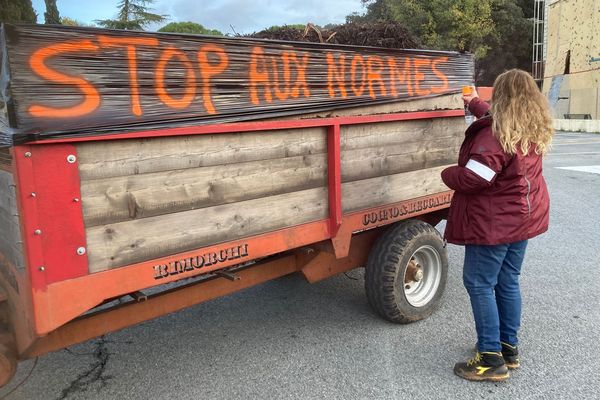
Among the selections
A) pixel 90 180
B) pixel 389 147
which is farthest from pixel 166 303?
pixel 389 147

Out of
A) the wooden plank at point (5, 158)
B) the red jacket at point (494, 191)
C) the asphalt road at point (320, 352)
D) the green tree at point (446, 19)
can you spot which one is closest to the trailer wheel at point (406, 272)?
the asphalt road at point (320, 352)

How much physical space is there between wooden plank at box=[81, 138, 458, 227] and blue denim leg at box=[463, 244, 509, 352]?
853 mm

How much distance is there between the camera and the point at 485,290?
313 centimetres

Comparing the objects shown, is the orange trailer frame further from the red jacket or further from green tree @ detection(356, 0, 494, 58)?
green tree @ detection(356, 0, 494, 58)

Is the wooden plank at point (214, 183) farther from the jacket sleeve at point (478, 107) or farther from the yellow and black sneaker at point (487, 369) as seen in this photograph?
the yellow and black sneaker at point (487, 369)

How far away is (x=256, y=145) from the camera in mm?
2770

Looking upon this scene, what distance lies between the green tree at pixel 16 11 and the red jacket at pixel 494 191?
10776mm

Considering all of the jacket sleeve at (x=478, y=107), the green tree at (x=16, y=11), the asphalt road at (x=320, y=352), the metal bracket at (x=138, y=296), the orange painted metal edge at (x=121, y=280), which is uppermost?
the green tree at (x=16, y=11)

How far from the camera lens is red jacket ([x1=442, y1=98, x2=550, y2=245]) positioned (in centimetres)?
294

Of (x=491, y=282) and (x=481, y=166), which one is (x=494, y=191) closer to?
(x=481, y=166)

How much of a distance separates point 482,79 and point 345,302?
129ft

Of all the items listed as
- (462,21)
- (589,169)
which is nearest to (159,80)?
(589,169)

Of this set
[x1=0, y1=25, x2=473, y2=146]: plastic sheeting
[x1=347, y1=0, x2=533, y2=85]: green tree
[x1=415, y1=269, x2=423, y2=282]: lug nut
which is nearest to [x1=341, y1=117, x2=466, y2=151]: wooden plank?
[x1=0, y1=25, x2=473, y2=146]: plastic sheeting

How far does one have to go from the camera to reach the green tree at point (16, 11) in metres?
11.0
